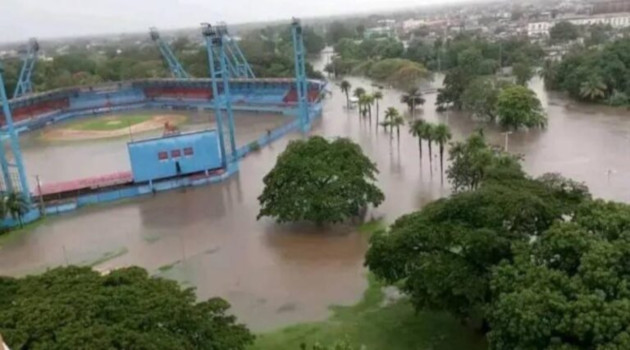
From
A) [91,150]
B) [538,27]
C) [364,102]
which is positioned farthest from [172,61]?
[538,27]

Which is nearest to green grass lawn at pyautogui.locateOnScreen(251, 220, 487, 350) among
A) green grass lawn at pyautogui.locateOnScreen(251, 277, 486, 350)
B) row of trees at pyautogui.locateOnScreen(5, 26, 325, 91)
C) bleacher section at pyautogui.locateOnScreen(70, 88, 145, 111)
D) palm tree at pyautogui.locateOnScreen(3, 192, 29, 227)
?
green grass lawn at pyautogui.locateOnScreen(251, 277, 486, 350)

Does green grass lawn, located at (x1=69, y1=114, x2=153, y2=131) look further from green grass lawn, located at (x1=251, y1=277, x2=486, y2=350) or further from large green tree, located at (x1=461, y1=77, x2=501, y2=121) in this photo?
green grass lawn, located at (x1=251, y1=277, x2=486, y2=350)

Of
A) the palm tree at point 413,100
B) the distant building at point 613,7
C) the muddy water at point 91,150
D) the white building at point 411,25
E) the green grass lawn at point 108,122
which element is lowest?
the muddy water at point 91,150

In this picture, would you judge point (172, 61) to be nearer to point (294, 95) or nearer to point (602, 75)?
point (294, 95)

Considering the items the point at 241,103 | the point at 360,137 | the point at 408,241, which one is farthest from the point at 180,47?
the point at 408,241

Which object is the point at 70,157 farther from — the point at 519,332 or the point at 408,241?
the point at 519,332

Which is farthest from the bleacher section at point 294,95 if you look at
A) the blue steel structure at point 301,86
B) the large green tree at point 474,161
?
the large green tree at point 474,161

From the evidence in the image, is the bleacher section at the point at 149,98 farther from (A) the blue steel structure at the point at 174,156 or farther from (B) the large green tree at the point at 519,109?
(A) the blue steel structure at the point at 174,156
